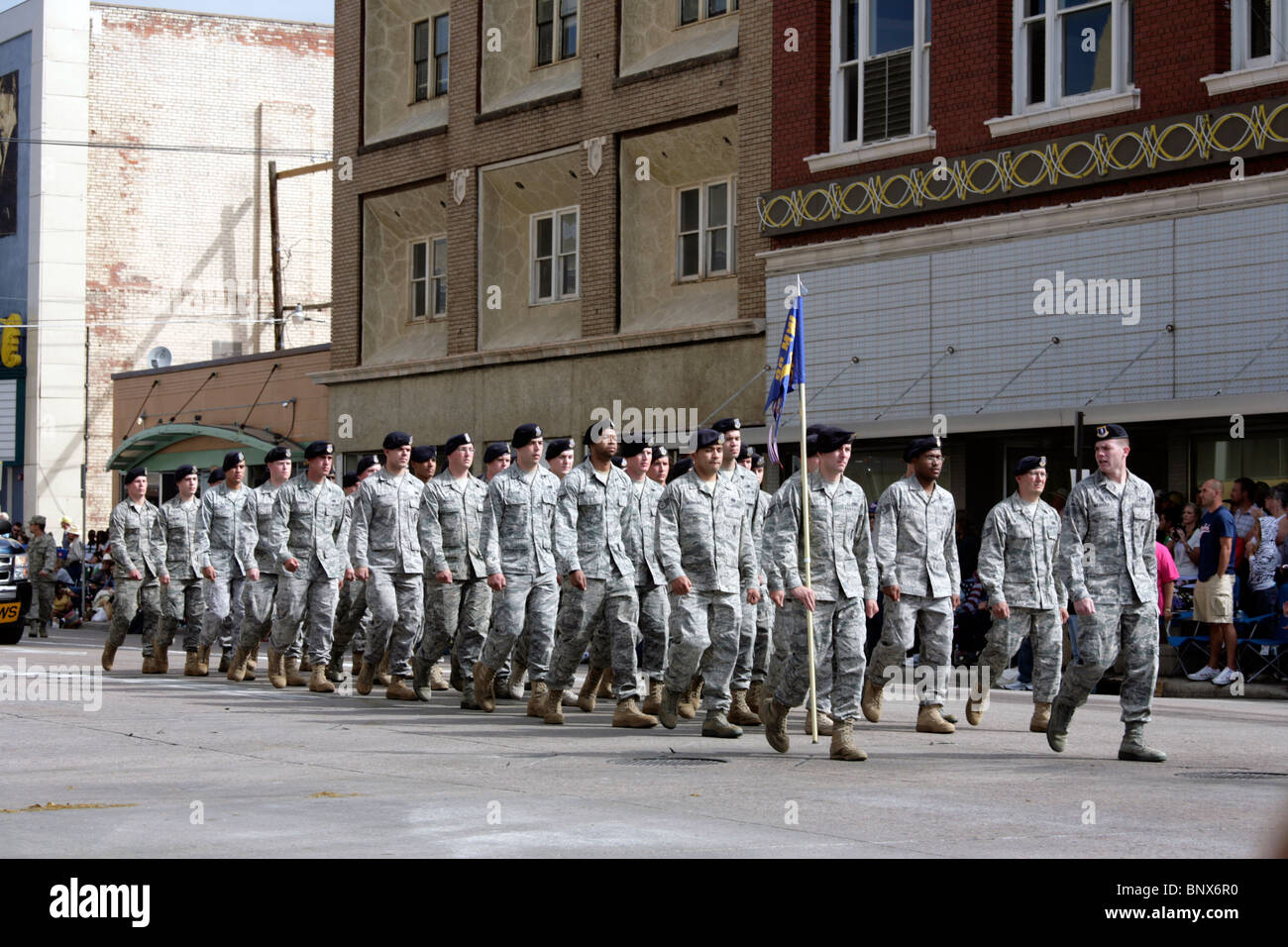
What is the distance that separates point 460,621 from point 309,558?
256 cm

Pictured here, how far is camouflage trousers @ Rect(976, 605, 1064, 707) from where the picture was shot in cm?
1380

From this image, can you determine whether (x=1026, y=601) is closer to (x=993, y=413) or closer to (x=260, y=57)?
(x=993, y=413)

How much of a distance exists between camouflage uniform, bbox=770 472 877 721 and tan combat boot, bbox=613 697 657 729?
1499 mm

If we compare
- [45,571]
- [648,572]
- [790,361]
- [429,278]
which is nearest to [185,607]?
[648,572]

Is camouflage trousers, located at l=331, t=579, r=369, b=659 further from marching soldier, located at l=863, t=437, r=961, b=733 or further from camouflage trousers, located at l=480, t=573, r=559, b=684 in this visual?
marching soldier, located at l=863, t=437, r=961, b=733

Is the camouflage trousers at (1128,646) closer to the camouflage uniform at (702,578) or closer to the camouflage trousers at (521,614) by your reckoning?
the camouflage uniform at (702,578)

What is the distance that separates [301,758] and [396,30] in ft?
80.1

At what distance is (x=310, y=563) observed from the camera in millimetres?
17531

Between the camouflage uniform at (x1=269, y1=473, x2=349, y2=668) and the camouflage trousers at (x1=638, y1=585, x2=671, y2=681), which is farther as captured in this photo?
the camouflage uniform at (x1=269, y1=473, x2=349, y2=668)

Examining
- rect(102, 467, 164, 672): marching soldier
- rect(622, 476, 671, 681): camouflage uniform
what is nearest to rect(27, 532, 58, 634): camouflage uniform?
rect(102, 467, 164, 672): marching soldier

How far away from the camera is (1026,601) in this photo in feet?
46.1

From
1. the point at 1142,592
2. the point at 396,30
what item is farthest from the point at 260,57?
the point at 1142,592

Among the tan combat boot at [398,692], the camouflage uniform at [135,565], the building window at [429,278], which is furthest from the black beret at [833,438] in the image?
the building window at [429,278]

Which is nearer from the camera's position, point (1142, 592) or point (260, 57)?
point (1142, 592)
